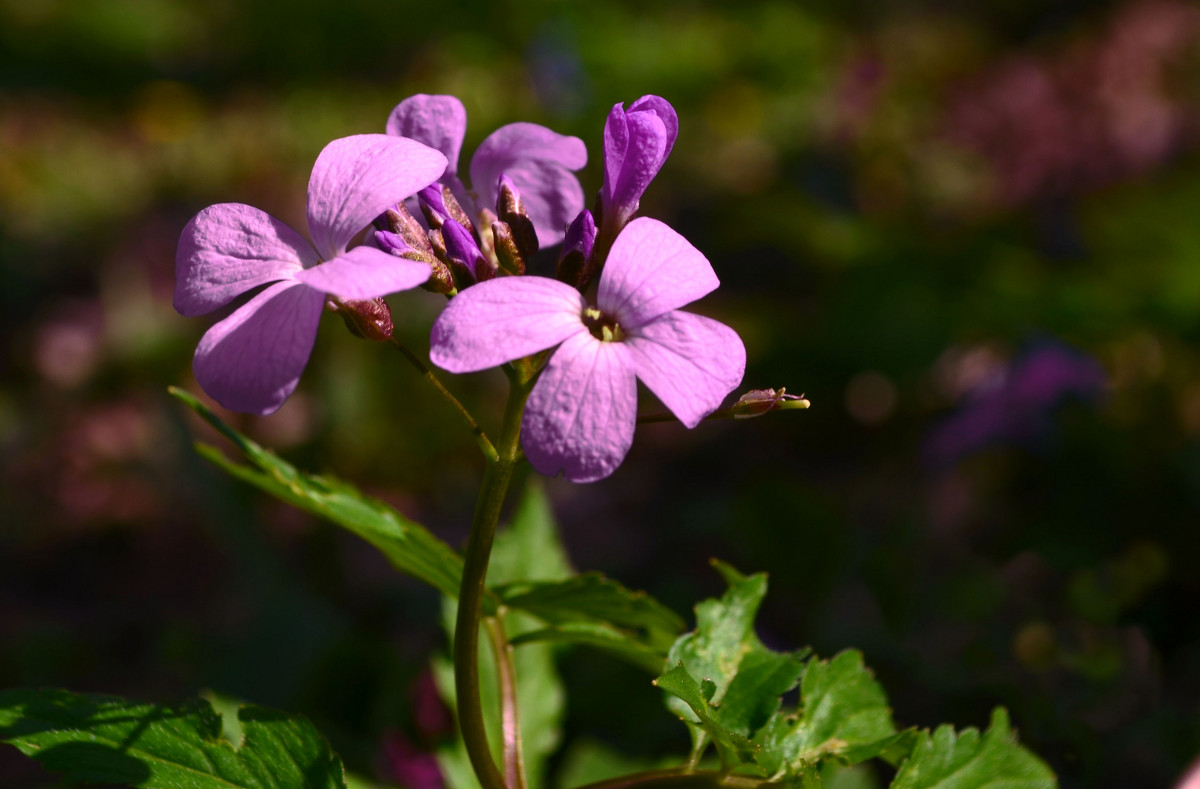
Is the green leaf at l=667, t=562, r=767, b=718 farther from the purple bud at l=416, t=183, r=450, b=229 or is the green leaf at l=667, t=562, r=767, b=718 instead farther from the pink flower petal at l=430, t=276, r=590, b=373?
the purple bud at l=416, t=183, r=450, b=229

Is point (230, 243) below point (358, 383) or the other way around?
the other way around

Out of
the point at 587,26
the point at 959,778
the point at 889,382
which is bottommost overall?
the point at 889,382

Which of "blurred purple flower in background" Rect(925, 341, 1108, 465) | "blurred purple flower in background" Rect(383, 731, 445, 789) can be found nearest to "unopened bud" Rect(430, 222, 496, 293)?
"blurred purple flower in background" Rect(383, 731, 445, 789)

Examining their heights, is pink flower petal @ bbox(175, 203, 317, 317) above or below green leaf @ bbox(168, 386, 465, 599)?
above

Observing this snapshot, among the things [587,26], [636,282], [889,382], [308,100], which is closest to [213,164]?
[308,100]

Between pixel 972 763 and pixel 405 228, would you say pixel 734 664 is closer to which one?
pixel 972 763

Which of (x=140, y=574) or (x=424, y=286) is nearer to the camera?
(x=424, y=286)

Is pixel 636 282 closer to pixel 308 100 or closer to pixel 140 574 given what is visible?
pixel 140 574

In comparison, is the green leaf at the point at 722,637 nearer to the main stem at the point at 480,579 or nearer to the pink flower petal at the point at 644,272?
the main stem at the point at 480,579

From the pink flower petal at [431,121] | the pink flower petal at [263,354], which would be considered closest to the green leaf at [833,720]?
the pink flower petal at [263,354]
